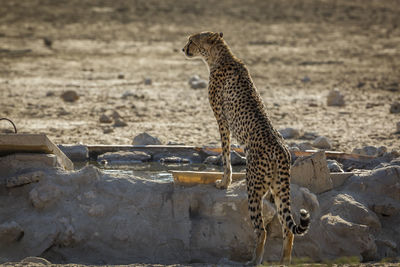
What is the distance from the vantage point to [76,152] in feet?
26.9

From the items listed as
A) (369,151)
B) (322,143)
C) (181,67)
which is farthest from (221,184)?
(181,67)

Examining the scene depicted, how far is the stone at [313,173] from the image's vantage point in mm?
6664

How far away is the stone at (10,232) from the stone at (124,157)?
7.45ft

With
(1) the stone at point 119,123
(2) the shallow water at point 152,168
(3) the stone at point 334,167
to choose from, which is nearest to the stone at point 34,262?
(2) the shallow water at point 152,168

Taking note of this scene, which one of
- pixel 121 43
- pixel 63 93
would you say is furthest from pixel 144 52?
pixel 63 93

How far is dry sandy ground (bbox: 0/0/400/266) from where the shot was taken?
1130 cm

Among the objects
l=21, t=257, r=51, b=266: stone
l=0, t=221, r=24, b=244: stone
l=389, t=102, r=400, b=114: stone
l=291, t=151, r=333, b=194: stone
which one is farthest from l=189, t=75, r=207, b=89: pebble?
l=21, t=257, r=51, b=266: stone

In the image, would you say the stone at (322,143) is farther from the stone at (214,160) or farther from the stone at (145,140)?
the stone at (145,140)

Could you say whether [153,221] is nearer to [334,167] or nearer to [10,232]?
[10,232]

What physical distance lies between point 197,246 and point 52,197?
1.28 m

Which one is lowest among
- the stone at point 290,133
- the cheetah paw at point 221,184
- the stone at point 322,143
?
the stone at point 290,133

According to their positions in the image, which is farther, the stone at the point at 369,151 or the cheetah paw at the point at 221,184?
the stone at the point at 369,151

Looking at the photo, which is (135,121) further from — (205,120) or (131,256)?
(131,256)

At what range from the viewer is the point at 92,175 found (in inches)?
258
